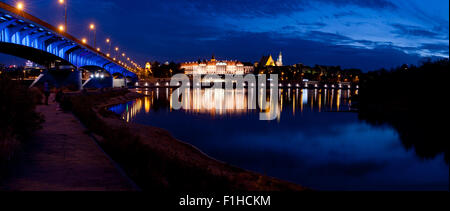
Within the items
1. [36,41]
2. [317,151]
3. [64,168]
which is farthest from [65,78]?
[64,168]

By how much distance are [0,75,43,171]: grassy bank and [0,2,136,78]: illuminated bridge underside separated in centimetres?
1627

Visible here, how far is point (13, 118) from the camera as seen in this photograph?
1138 centimetres

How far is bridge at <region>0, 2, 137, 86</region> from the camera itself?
28766 mm

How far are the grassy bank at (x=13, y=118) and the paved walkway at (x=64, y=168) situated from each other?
376 mm

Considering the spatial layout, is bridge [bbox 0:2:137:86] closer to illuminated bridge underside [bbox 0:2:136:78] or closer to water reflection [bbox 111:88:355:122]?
illuminated bridge underside [bbox 0:2:136:78]

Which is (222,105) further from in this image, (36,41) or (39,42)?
(36,41)

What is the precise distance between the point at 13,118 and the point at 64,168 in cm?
346

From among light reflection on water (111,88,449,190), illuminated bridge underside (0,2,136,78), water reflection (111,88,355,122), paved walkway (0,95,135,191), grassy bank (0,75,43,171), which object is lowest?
light reflection on water (111,88,449,190)

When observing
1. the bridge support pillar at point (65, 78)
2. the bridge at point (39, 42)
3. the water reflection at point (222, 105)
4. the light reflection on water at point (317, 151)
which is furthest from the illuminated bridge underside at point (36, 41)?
the light reflection on water at point (317, 151)

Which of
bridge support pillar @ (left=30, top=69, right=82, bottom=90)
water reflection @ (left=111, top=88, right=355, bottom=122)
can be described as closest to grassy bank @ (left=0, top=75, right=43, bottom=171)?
water reflection @ (left=111, top=88, right=355, bottom=122)

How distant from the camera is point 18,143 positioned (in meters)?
10.5

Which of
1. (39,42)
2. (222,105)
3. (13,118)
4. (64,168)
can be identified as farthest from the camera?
(222,105)

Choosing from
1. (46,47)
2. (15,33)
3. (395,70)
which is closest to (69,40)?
(46,47)

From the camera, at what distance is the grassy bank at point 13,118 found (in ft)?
31.8
